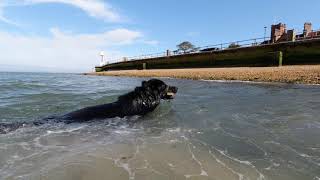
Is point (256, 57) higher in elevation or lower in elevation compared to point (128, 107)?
higher

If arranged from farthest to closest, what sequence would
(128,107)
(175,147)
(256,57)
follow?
(256,57)
(128,107)
(175,147)

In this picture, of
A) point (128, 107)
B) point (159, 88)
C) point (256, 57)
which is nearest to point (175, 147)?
point (128, 107)

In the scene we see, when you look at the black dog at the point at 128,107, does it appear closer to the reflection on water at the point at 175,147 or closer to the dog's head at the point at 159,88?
the dog's head at the point at 159,88

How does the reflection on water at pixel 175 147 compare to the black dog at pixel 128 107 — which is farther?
the black dog at pixel 128 107

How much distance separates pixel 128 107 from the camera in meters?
9.66

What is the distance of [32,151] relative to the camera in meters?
6.04

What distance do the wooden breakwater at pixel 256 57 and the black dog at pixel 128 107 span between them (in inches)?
854

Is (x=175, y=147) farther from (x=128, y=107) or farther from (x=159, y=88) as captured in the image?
(x=159, y=88)

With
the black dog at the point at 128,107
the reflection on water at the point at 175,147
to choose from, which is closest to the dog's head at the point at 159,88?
Answer: the black dog at the point at 128,107

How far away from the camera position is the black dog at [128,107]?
29.3 ft

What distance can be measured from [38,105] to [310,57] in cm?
2433

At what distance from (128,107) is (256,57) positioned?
90.6 feet

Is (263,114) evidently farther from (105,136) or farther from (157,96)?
(105,136)

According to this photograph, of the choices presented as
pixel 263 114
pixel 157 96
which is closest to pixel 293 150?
pixel 263 114
